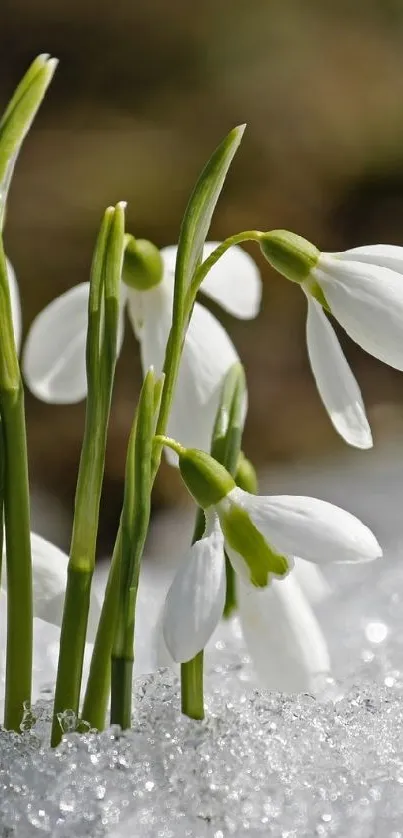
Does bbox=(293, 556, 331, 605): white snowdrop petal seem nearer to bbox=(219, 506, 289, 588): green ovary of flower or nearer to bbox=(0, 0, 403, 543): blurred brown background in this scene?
bbox=(219, 506, 289, 588): green ovary of flower

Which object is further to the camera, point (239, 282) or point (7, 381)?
point (239, 282)

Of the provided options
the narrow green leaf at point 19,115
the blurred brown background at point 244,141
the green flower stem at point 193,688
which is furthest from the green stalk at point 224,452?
the blurred brown background at point 244,141

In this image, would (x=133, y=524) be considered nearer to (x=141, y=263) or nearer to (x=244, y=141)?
(x=141, y=263)

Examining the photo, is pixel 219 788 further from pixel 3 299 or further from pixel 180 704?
pixel 3 299

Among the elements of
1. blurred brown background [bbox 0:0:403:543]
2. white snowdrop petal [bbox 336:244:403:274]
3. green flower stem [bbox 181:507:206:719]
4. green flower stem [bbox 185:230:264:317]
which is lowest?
blurred brown background [bbox 0:0:403:543]

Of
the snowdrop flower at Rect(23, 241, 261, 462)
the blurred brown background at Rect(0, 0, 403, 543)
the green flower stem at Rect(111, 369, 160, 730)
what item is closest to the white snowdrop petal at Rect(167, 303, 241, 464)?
the snowdrop flower at Rect(23, 241, 261, 462)

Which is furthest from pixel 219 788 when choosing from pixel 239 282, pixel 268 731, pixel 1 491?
pixel 239 282

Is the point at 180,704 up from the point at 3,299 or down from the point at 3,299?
down

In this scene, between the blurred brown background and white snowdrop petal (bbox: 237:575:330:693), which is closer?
white snowdrop petal (bbox: 237:575:330:693)
